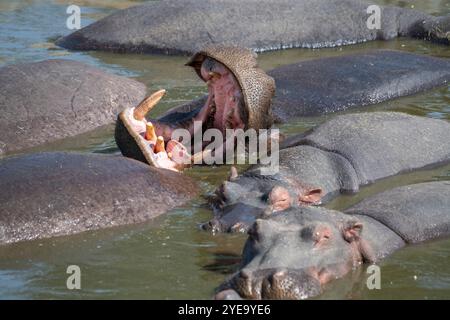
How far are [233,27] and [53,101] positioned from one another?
3952 mm

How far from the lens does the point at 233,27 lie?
13.5 metres

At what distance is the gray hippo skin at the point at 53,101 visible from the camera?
9.66m

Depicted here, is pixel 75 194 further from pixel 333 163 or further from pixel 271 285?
pixel 333 163

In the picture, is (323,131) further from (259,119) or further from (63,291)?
(63,291)

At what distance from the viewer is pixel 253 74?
8.55 m

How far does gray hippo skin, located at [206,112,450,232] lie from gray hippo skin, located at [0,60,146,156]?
6.84 ft

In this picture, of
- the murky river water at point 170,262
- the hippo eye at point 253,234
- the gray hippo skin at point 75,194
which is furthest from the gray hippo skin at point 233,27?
the hippo eye at point 253,234

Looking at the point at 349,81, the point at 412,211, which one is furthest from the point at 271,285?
the point at 349,81

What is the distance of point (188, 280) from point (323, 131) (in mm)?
2625

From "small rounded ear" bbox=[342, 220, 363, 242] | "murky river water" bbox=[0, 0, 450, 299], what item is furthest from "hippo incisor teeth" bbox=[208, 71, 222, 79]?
"small rounded ear" bbox=[342, 220, 363, 242]

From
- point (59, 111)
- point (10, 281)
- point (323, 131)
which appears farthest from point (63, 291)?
point (59, 111)

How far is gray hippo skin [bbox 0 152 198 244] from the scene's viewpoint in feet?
23.4

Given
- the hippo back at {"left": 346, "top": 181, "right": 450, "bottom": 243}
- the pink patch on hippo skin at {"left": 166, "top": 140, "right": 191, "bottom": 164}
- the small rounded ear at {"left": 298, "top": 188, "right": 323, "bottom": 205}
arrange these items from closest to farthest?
the hippo back at {"left": 346, "top": 181, "right": 450, "bottom": 243}
the small rounded ear at {"left": 298, "top": 188, "right": 323, "bottom": 205}
the pink patch on hippo skin at {"left": 166, "top": 140, "right": 191, "bottom": 164}

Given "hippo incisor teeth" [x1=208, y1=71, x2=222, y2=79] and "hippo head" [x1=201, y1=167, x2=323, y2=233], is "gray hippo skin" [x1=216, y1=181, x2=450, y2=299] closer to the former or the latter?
"hippo head" [x1=201, y1=167, x2=323, y2=233]
